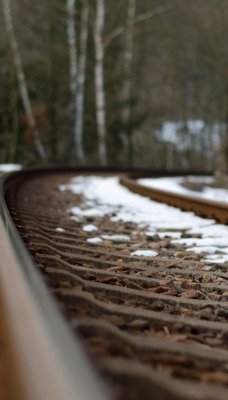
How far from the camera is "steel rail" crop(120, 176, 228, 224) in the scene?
276 inches

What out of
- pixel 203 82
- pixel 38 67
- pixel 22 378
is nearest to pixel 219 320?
pixel 22 378

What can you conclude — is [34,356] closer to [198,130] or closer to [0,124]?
[0,124]

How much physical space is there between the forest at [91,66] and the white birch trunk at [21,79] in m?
0.05

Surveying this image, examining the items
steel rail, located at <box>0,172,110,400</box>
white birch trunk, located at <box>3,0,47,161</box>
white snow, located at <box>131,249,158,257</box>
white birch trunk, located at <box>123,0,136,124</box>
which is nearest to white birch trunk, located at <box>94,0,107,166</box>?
white birch trunk, located at <box>123,0,136,124</box>

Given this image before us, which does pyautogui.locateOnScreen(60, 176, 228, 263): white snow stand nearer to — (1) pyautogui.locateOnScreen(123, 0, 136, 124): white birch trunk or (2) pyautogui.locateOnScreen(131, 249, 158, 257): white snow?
(2) pyautogui.locateOnScreen(131, 249, 158, 257): white snow

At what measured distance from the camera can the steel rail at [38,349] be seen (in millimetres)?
1266

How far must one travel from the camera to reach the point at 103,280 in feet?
11.6

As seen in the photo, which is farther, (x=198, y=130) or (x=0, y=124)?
(x=198, y=130)

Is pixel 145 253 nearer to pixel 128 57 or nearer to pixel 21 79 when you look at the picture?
pixel 21 79

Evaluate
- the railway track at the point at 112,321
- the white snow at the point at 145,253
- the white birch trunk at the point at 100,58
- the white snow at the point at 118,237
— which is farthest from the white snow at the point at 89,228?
the white birch trunk at the point at 100,58

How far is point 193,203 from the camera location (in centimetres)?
808

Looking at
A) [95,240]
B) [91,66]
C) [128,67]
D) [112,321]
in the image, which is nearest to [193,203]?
[95,240]

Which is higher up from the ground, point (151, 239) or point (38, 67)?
point (38, 67)

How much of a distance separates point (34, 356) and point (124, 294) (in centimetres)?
173
